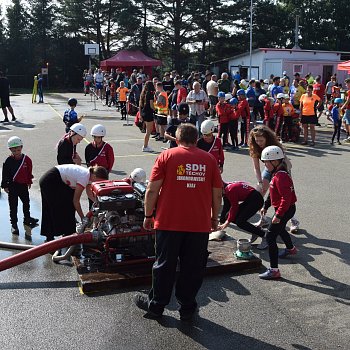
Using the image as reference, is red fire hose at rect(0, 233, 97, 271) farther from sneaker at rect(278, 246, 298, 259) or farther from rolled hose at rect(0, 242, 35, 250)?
sneaker at rect(278, 246, 298, 259)

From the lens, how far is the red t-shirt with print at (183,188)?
4508mm

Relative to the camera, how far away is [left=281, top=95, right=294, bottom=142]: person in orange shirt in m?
15.9

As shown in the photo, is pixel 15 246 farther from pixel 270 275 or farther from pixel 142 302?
pixel 270 275

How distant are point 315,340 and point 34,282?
3.27 meters

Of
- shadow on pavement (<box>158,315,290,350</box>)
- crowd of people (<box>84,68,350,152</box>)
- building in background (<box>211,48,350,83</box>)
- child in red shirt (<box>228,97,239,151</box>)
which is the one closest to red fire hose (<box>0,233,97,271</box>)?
shadow on pavement (<box>158,315,290,350</box>)

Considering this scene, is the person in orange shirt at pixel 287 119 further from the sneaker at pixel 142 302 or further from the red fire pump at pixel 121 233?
the sneaker at pixel 142 302

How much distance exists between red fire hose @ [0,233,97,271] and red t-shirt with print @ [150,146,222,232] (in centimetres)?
160

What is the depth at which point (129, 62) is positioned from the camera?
4338 centimetres

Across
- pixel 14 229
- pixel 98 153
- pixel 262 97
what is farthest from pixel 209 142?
pixel 262 97

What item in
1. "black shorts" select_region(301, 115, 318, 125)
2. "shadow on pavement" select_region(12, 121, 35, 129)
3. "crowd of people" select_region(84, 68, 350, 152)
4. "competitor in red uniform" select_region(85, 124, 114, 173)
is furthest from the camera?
"shadow on pavement" select_region(12, 121, 35, 129)

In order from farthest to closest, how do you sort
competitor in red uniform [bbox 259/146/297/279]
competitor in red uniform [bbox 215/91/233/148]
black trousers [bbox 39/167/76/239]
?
competitor in red uniform [bbox 215/91/233/148]
black trousers [bbox 39/167/76/239]
competitor in red uniform [bbox 259/146/297/279]

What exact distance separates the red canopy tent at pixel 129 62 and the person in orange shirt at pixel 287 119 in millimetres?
29157

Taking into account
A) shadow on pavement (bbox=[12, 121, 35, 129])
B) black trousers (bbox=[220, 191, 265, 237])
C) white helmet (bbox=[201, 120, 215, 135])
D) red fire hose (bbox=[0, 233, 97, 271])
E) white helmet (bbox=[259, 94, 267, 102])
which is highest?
white helmet (bbox=[259, 94, 267, 102])

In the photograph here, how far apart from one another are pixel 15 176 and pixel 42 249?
6.62 feet
